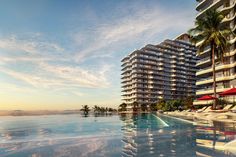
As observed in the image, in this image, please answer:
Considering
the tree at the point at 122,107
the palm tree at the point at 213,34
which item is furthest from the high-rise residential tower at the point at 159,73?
the palm tree at the point at 213,34

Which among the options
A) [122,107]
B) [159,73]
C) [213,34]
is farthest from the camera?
[159,73]

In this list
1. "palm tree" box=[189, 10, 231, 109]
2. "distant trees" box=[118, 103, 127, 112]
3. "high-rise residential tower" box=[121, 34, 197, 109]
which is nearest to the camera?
"palm tree" box=[189, 10, 231, 109]

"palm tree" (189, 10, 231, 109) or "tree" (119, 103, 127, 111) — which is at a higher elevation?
"palm tree" (189, 10, 231, 109)

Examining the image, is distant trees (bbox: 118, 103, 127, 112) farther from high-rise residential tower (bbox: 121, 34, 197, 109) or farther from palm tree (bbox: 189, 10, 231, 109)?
palm tree (bbox: 189, 10, 231, 109)

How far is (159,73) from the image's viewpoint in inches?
4077

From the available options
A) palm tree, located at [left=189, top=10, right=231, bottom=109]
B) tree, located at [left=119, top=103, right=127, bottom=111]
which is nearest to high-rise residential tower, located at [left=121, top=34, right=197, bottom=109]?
tree, located at [left=119, top=103, right=127, bottom=111]

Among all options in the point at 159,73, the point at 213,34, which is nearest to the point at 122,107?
the point at 159,73

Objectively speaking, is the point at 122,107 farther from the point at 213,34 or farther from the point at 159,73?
the point at 213,34

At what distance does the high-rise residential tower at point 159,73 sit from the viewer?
100594 mm

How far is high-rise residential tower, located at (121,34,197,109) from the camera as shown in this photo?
10059 centimetres

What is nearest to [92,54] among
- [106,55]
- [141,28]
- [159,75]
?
[106,55]

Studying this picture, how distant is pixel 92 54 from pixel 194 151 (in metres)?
30.6

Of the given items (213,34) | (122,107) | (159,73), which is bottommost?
(122,107)

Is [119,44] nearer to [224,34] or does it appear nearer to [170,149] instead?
[224,34]
